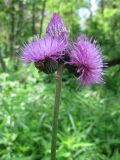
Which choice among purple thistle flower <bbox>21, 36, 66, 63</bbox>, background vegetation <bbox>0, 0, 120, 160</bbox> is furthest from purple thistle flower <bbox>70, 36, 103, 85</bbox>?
background vegetation <bbox>0, 0, 120, 160</bbox>

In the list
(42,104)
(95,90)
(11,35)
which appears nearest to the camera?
(42,104)

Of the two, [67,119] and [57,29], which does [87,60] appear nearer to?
[57,29]

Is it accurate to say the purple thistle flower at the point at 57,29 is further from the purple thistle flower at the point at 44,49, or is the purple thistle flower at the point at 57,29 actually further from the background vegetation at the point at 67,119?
the background vegetation at the point at 67,119

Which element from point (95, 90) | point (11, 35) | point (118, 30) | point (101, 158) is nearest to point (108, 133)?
point (101, 158)

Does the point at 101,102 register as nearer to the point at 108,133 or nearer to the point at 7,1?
the point at 108,133

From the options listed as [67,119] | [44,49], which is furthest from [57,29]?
[67,119]

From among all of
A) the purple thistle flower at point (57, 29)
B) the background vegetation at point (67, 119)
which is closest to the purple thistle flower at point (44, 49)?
the purple thistle flower at point (57, 29)
